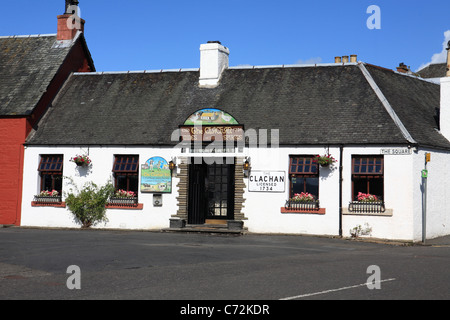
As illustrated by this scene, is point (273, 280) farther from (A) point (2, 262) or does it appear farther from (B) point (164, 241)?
(B) point (164, 241)

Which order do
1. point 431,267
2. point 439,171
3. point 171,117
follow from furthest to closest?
1. point 171,117
2. point 439,171
3. point 431,267

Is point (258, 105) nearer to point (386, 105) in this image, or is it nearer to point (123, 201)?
A: point (386, 105)

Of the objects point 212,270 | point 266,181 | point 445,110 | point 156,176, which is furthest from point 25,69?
point 212,270

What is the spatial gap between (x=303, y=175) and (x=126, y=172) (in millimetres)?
7245

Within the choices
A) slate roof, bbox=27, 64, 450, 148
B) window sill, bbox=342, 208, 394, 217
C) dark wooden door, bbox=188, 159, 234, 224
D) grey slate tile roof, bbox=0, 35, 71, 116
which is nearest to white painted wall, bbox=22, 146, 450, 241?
window sill, bbox=342, 208, 394, 217

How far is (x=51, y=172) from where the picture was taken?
80.9ft

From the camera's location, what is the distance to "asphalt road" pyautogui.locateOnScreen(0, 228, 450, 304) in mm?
8680

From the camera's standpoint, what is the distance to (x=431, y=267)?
1219 cm

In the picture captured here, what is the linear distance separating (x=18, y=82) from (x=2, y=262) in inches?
618

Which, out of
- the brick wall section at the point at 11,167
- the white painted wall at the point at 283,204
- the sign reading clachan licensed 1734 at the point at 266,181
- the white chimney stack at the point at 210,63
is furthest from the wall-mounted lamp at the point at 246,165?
the brick wall section at the point at 11,167

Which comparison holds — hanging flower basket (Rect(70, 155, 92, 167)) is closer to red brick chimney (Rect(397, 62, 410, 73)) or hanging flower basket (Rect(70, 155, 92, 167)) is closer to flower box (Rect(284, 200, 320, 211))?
flower box (Rect(284, 200, 320, 211))

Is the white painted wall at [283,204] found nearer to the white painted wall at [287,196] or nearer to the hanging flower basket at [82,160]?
the white painted wall at [287,196]
